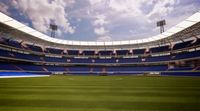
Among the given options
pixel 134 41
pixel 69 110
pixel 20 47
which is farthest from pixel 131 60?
pixel 69 110

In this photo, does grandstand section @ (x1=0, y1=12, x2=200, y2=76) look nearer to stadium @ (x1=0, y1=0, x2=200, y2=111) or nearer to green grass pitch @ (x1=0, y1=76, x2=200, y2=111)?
stadium @ (x1=0, y1=0, x2=200, y2=111)

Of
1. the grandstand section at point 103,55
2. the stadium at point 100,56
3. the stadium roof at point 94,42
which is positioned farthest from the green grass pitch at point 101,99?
the grandstand section at point 103,55

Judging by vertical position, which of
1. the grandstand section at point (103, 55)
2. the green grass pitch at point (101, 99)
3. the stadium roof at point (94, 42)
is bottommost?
the green grass pitch at point (101, 99)

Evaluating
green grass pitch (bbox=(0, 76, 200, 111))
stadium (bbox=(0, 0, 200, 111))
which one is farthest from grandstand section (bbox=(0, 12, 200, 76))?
green grass pitch (bbox=(0, 76, 200, 111))

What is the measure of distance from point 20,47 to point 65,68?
16493mm

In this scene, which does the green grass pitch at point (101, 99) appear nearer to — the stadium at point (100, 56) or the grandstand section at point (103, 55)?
the stadium at point (100, 56)

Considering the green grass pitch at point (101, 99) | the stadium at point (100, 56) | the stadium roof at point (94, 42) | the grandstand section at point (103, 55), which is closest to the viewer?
the green grass pitch at point (101, 99)

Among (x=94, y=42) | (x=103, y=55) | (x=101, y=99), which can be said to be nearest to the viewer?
(x=101, y=99)

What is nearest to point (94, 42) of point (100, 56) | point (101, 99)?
point (100, 56)

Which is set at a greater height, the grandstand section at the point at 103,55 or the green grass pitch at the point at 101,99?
the grandstand section at the point at 103,55

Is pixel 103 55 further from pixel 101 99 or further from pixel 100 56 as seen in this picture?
pixel 101 99

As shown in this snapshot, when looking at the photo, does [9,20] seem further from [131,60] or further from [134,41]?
[131,60]

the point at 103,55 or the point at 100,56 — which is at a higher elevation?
the point at 103,55

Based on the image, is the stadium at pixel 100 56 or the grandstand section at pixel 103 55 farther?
the grandstand section at pixel 103 55
